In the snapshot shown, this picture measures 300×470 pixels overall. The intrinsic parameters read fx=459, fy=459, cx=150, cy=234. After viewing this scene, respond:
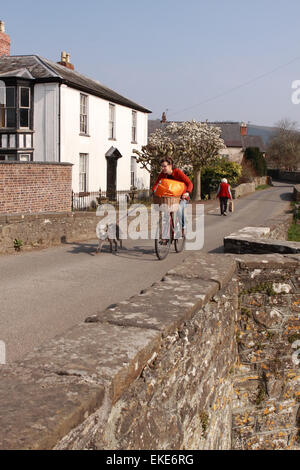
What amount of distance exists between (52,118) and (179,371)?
22.9m

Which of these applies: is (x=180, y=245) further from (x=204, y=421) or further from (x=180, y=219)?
(x=204, y=421)

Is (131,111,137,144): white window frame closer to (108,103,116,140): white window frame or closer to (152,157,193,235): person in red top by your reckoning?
(108,103,116,140): white window frame

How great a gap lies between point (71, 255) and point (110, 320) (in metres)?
7.27

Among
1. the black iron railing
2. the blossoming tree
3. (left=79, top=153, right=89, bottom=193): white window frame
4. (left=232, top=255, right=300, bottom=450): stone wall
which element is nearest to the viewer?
(left=232, top=255, right=300, bottom=450): stone wall

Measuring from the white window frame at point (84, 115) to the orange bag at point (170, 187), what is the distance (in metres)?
18.5

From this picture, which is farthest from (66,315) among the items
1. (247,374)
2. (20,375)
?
(20,375)

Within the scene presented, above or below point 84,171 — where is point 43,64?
above

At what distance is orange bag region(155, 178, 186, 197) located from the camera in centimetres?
942

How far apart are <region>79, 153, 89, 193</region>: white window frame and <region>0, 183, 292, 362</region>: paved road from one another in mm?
15687

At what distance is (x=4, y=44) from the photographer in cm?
2898

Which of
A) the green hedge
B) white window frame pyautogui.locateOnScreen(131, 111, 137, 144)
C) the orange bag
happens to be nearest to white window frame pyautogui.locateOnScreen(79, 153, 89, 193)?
white window frame pyautogui.locateOnScreen(131, 111, 137, 144)

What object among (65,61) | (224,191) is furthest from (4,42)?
(224,191)

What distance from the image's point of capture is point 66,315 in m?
5.70

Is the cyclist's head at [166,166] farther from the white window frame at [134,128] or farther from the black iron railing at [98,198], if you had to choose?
the white window frame at [134,128]
